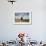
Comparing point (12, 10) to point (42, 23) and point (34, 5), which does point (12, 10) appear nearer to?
point (34, 5)

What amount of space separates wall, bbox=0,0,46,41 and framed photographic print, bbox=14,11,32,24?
0.11 metres

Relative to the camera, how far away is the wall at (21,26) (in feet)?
15.5

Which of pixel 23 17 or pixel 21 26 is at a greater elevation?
pixel 23 17

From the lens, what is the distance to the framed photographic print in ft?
15.5

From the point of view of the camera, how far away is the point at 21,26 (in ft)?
15.7

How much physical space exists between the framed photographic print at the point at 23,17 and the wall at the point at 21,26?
0.11 m

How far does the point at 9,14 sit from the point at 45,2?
1390 mm

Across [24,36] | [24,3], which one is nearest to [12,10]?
Result: [24,3]

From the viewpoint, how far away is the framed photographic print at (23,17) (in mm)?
4727

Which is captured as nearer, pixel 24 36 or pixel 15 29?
pixel 24 36

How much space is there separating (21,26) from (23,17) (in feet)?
1.11

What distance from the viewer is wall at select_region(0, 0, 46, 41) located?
4.72 meters

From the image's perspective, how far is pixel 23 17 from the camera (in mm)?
4742

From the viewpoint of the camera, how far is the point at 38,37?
15.6ft
